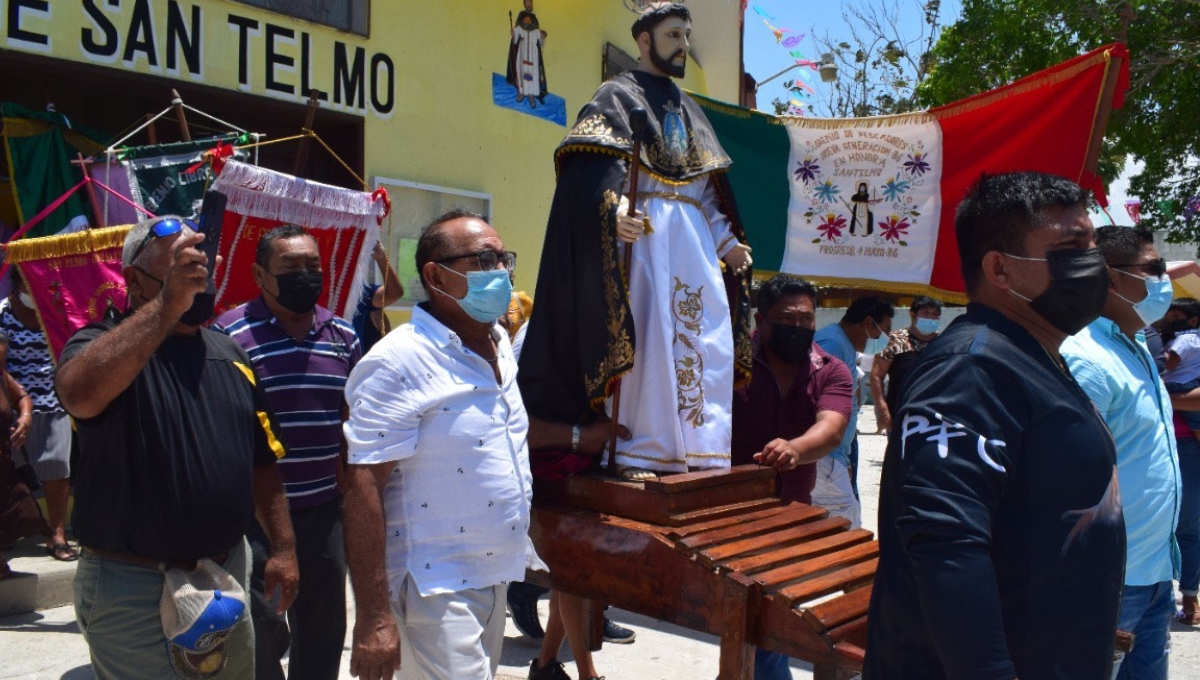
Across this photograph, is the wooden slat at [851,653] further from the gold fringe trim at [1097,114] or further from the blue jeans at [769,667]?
the gold fringe trim at [1097,114]

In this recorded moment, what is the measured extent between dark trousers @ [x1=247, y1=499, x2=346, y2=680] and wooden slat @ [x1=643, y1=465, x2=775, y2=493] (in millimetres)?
1249

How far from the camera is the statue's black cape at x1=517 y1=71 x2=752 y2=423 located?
3.20 meters

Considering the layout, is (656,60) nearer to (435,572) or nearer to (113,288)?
(435,572)

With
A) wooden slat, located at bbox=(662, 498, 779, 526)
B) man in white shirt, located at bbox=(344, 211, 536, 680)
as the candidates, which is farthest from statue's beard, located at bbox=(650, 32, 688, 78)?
wooden slat, located at bbox=(662, 498, 779, 526)

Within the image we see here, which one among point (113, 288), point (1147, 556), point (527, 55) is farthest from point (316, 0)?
point (1147, 556)

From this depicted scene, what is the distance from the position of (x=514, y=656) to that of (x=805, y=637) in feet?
8.93

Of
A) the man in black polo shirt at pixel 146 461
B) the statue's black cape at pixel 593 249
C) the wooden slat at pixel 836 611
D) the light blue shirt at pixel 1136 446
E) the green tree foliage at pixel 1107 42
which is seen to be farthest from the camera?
the green tree foliage at pixel 1107 42

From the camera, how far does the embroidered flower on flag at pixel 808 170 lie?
606 centimetres

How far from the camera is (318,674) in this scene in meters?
3.51

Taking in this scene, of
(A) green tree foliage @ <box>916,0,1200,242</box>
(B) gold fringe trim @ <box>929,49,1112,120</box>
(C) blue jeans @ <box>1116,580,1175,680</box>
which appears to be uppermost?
→ (A) green tree foliage @ <box>916,0,1200,242</box>

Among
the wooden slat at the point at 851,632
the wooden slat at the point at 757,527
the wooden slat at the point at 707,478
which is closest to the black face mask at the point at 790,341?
the wooden slat at the point at 707,478

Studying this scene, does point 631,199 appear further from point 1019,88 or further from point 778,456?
point 1019,88

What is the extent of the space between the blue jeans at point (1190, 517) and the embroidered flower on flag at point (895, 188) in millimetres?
1966

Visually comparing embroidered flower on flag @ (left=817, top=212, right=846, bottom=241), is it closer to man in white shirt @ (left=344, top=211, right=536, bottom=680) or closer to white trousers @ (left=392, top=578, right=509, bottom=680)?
man in white shirt @ (left=344, top=211, right=536, bottom=680)
